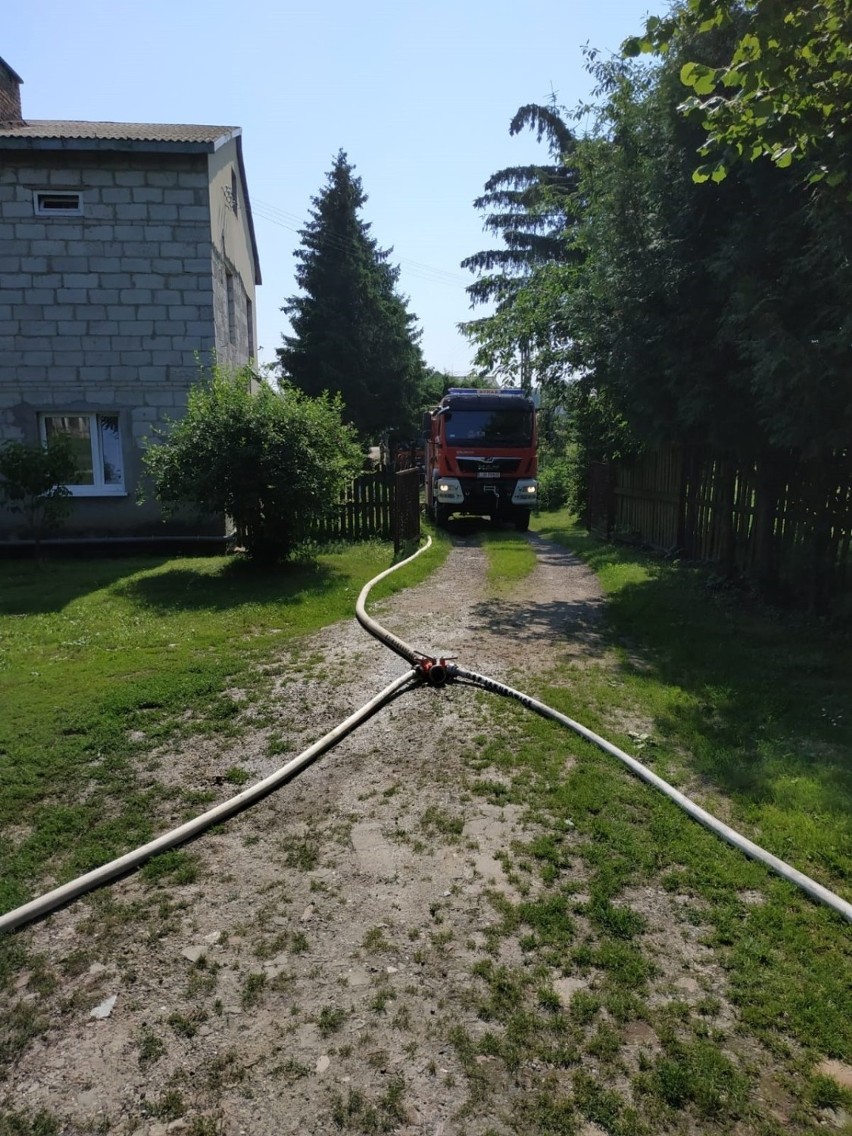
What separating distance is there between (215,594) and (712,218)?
7360 mm

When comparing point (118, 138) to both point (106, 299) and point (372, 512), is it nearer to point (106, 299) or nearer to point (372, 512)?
point (106, 299)

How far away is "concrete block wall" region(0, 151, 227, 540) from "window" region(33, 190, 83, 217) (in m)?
0.09

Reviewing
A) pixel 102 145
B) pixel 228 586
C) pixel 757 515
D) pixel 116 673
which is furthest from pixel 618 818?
pixel 102 145

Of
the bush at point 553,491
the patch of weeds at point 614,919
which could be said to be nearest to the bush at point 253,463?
the patch of weeds at point 614,919

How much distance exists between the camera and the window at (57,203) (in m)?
13.6

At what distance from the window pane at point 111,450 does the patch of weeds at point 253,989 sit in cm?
1251

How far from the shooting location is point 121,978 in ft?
10.3

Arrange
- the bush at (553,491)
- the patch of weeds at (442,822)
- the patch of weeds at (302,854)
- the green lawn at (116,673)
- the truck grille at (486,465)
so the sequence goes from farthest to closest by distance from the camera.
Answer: the bush at (553,491) < the truck grille at (486,465) < the green lawn at (116,673) < the patch of weeds at (442,822) < the patch of weeds at (302,854)

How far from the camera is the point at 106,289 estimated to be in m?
13.7

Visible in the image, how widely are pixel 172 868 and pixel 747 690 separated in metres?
4.47

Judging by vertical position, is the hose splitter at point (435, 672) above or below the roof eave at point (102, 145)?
below

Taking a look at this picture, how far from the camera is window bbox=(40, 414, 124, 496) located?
46.4 feet

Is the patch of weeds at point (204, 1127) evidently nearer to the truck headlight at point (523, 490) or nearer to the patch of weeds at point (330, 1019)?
the patch of weeds at point (330, 1019)

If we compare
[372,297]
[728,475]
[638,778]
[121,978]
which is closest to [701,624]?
[728,475]
